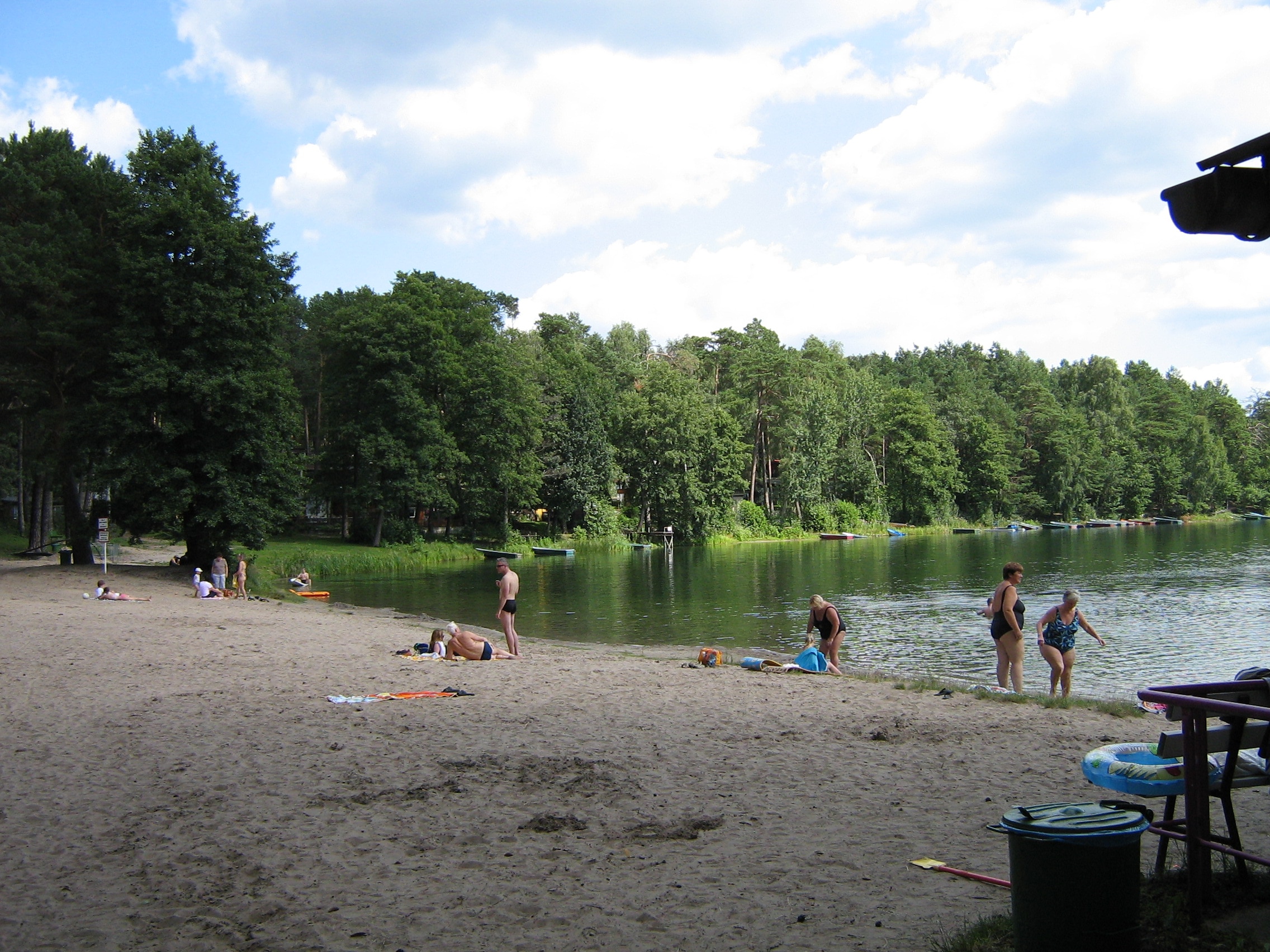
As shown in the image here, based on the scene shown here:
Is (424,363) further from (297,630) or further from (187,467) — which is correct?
(297,630)

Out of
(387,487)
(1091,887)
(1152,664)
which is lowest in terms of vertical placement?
(1152,664)

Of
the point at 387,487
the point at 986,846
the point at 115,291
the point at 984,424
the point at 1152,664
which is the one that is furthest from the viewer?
the point at 984,424

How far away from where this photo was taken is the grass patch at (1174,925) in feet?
13.5

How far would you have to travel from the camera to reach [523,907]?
212 inches

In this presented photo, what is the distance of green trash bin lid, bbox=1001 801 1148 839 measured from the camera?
3982 millimetres

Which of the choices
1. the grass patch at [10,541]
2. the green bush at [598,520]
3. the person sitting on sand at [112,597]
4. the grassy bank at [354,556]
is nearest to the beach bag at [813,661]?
the person sitting on sand at [112,597]

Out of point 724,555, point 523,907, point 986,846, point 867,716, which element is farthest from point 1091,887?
point 724,555

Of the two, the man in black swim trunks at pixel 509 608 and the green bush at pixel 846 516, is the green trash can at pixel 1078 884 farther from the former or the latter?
the green bush at pixel 846 516

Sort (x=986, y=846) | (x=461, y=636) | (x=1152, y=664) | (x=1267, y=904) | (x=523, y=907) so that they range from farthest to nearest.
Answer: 1. (x=1152, y=664)
2. (x=461, y=636)
3. (x=986, y=846)
4. (x=523, y=907)
5. (x=1267, y=904)

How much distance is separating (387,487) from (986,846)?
51004 mm

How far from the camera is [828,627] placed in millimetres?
16062

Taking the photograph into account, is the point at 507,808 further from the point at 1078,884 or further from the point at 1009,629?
the point at 1009,629

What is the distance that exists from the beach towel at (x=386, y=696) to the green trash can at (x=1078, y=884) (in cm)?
891

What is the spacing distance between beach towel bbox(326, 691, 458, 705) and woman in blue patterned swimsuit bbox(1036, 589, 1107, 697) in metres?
8.32
